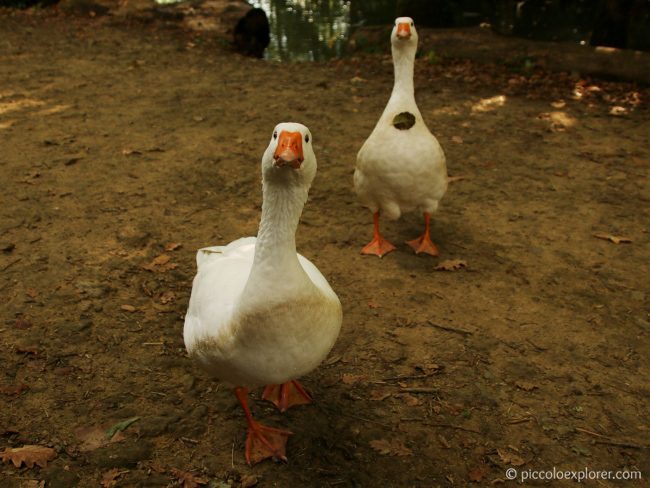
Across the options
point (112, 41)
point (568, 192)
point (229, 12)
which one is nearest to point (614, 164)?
point (568, 192)

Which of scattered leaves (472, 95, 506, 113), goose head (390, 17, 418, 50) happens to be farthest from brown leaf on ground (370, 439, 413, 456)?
scattered leaves (472, 95, 506, 113)

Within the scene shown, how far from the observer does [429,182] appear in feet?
14.9

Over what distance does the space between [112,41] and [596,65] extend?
27.0ft

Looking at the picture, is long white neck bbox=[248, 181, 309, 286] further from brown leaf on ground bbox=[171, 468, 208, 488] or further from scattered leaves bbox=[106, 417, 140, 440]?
scattered leaves bbox=[106, 417, 140, 440]

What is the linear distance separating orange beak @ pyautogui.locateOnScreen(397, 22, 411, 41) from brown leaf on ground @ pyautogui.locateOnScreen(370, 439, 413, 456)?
10.3ft

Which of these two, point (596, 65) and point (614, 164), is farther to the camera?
point (596, 65)

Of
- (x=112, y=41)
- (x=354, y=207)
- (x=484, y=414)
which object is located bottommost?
(x=484, y=414)

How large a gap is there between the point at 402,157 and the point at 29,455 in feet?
10.2

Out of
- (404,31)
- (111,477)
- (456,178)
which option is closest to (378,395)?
(111,477)

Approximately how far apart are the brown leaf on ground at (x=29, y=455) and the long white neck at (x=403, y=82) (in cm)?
334

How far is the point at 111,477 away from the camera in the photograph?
9.50ft

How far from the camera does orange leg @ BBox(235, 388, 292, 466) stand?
304 cm

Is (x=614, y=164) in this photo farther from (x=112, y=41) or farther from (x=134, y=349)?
(x=112, y=41)

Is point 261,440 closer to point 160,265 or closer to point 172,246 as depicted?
point 160,265
